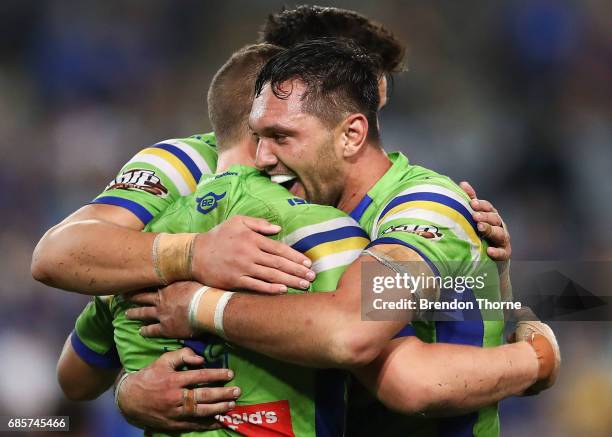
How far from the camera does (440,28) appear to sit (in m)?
7.52

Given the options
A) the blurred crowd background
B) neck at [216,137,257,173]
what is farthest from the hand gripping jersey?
the blurred crowd background

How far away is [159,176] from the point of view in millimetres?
3039

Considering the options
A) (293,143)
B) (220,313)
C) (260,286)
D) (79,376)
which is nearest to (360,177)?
(293,143)

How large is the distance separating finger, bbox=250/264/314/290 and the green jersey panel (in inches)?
2.3

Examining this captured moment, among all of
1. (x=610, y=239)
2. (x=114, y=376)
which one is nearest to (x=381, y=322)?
(x=114, y=376)

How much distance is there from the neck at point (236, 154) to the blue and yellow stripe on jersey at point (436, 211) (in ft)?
1.83

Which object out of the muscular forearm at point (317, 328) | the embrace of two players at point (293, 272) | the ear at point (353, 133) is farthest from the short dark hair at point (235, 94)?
the muscular forearm at point (317, 328)

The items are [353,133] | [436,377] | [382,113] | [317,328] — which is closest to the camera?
[317,328]

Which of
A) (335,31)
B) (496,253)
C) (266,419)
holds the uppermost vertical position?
(335,31)

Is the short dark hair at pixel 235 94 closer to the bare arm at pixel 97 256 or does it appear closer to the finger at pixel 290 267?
the bare arm at pixel 97 256

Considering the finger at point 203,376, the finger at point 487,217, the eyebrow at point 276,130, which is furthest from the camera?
the eyebrow at point 276,130

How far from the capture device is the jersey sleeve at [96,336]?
307 cm

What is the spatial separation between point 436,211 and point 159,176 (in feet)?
3.44

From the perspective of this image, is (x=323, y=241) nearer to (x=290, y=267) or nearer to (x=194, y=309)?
(x=290, y=267)
